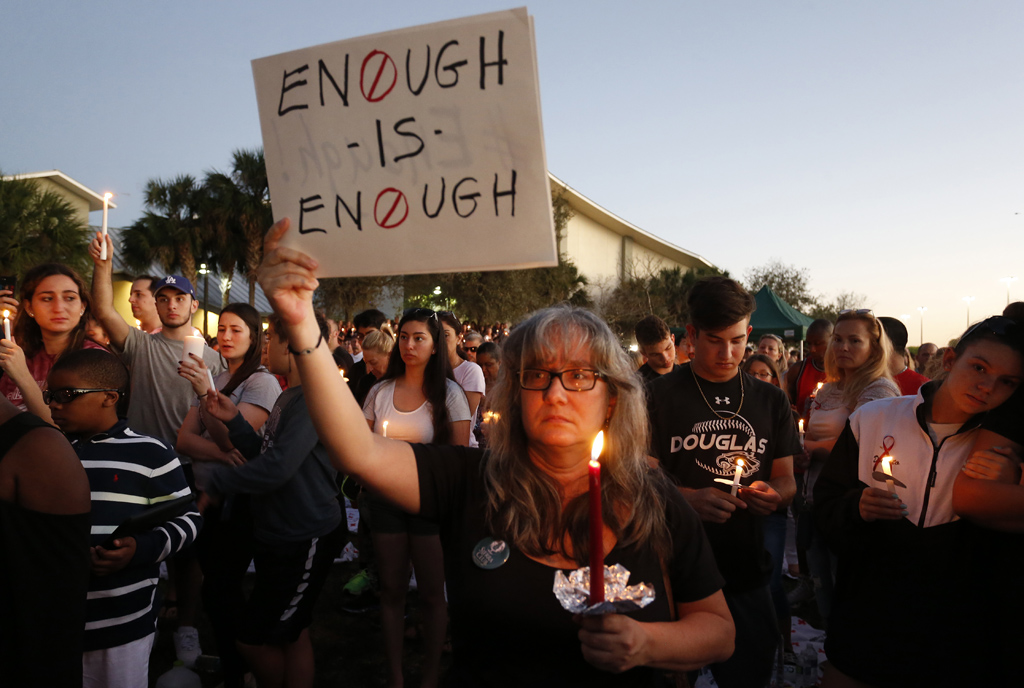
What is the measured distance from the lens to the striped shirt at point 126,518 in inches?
93.4

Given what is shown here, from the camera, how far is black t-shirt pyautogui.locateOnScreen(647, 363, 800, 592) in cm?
288

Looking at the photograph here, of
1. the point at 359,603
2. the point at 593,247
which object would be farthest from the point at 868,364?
the point at 593,247

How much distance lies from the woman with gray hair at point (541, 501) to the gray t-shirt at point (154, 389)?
3.20 meters

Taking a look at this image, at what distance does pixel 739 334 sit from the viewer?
3031 mm

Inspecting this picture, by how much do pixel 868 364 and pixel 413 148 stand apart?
370 centimetres

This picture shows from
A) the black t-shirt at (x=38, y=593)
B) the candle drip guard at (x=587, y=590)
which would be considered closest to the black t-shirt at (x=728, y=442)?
the candle drip guard at (x=587, y=590)

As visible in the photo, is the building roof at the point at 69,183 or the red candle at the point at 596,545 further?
the building roof at the point at 69,183

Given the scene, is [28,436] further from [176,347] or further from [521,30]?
[176,347]

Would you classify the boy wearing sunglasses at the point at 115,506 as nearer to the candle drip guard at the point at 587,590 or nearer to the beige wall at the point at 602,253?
the candle drip guard at the point at 587,590

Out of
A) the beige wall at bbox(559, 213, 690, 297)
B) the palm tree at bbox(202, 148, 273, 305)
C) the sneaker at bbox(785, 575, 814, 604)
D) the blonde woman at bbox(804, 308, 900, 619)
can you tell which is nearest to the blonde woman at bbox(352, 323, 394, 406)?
the blonde woman at bbox(804, 308, 900, 619)

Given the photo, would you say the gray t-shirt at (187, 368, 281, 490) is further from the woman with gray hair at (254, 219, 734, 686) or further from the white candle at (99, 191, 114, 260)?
the woman with gray hair at (254, 219, 734, 686)

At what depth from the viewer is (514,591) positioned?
62.7 inches

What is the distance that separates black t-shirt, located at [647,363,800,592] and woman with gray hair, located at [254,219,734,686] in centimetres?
115

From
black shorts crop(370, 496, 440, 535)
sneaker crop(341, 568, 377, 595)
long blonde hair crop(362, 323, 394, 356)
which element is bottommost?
sneaker crop(341, 568, 377, 595)
